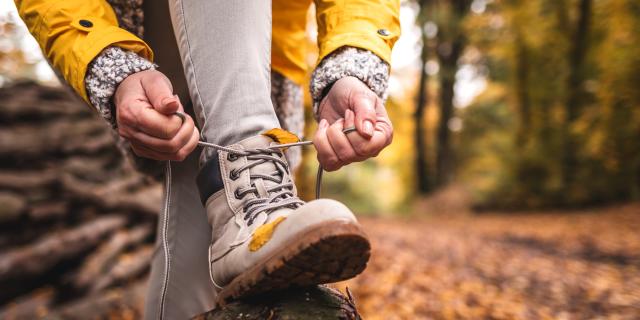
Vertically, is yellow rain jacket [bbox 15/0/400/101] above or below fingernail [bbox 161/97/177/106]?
above

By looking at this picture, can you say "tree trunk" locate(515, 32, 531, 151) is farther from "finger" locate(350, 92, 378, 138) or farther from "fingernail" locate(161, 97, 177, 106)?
"fingernail" locate(161, 97, 177, 106)

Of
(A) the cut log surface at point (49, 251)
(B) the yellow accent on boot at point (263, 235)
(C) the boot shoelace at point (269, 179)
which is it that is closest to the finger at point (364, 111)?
(C) the boot shoelace at point (269, 179)

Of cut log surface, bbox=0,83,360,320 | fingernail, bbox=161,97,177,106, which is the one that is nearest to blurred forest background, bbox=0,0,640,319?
cut log surface, bbox=0,83,360,320

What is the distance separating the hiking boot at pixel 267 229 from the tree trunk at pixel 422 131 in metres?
11.8

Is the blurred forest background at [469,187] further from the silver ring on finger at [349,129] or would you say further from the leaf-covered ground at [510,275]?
the silver ring on finger at [349,129]

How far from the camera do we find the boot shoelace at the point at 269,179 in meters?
1.01

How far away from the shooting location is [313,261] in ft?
2.70

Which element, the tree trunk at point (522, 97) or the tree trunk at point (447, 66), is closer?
the tree trunk at point (522, 97)

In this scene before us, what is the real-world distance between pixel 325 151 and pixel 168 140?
0.33 m

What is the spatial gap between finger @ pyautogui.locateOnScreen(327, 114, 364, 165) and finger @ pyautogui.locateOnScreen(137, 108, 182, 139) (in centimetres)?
32

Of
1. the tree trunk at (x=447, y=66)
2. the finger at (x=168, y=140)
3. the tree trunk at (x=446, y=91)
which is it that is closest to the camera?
the finger at (x=168, y=140)

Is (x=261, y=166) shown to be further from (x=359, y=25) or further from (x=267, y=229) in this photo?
(x=359, y=25)

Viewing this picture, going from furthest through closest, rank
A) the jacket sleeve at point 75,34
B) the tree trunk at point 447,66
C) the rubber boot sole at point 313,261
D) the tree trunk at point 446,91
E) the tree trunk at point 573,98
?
the tree trunk at point 446,91, the tree trunk at point 447,66, the tree trunk at point 573,98, the jacket sleeve at point 75,34, the rubber boot sole at point 313,261

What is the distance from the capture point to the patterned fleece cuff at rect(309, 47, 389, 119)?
1.09m
